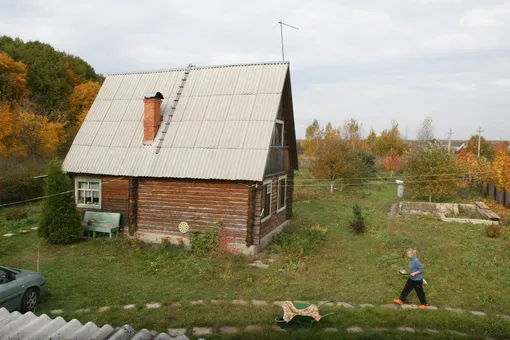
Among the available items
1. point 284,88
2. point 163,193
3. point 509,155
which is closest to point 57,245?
point 163,193

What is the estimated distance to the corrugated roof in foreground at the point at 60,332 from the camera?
15.8ft

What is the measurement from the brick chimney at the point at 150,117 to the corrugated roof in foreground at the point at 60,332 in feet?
38.5

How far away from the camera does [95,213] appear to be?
1653 cm

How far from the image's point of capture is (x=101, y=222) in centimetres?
1636

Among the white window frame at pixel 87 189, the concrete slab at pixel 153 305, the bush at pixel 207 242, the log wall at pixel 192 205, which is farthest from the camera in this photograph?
the white window frame at pixel 87 189

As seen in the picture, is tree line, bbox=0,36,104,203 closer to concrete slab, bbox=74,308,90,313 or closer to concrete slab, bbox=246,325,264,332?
concrete slab, bbox=74,308,90,313

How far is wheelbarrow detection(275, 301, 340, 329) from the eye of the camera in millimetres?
8562

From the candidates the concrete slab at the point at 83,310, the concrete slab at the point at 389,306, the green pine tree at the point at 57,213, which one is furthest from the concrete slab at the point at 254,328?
the green pine tree at the point at 57,213

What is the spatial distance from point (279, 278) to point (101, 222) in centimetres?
899

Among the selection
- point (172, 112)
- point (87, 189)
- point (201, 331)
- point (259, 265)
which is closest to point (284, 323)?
point (201, 331)

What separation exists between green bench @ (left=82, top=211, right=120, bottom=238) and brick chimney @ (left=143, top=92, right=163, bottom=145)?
3.71m

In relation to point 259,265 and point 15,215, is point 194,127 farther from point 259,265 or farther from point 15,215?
point 15,215

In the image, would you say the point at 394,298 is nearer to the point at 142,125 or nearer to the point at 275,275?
the point at 275,275

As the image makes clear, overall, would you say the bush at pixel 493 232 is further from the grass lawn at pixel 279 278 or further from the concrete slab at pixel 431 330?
the concrete slab at pixel 431 330
